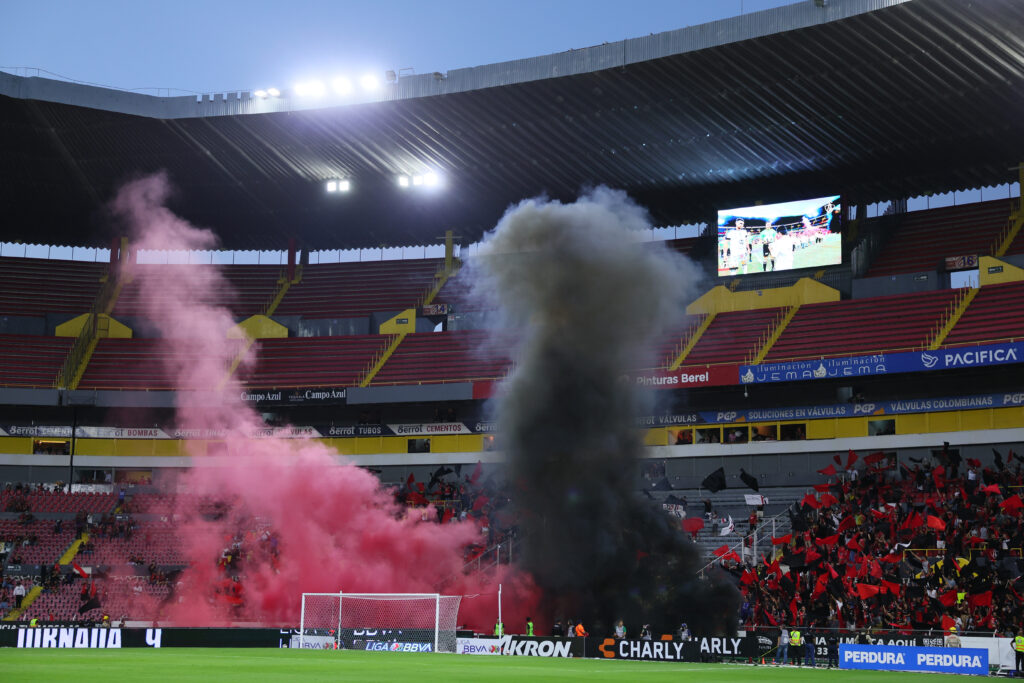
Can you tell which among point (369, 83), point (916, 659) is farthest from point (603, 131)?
point (916, 659)

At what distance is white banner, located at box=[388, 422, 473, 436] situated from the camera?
187 feet

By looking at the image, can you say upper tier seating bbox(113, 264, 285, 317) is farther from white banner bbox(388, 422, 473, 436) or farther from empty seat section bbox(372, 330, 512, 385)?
white banner bbox(388, 422, 473, 436)

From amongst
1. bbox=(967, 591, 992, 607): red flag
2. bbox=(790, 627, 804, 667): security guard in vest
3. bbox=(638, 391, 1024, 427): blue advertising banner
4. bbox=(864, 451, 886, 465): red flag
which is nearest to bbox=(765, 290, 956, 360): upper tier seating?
bbox=(638, 391, 1024, 427): blue advertising banner

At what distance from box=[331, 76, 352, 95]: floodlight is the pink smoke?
13.3m

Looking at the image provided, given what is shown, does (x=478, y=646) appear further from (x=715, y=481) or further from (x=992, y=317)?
(x=992, y=317)

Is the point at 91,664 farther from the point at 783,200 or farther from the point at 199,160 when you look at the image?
the point at 783,200

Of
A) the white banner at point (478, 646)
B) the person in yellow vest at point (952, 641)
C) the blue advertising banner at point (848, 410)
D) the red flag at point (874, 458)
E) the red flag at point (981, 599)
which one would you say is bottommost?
the white banner at point (478, 646)

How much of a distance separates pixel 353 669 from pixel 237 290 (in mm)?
43706

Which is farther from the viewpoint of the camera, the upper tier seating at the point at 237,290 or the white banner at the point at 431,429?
the upper tier seating at the point at 237,290

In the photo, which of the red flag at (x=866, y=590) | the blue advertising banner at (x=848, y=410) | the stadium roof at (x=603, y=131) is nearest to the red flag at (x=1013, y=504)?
the red flag at (x=866, y=590)

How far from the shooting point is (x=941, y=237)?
182 feet

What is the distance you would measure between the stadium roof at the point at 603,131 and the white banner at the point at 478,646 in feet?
79.5

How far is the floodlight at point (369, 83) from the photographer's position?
51406 mm

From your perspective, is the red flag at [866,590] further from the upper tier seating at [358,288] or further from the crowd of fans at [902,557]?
the upper tier seating at [358,288]
